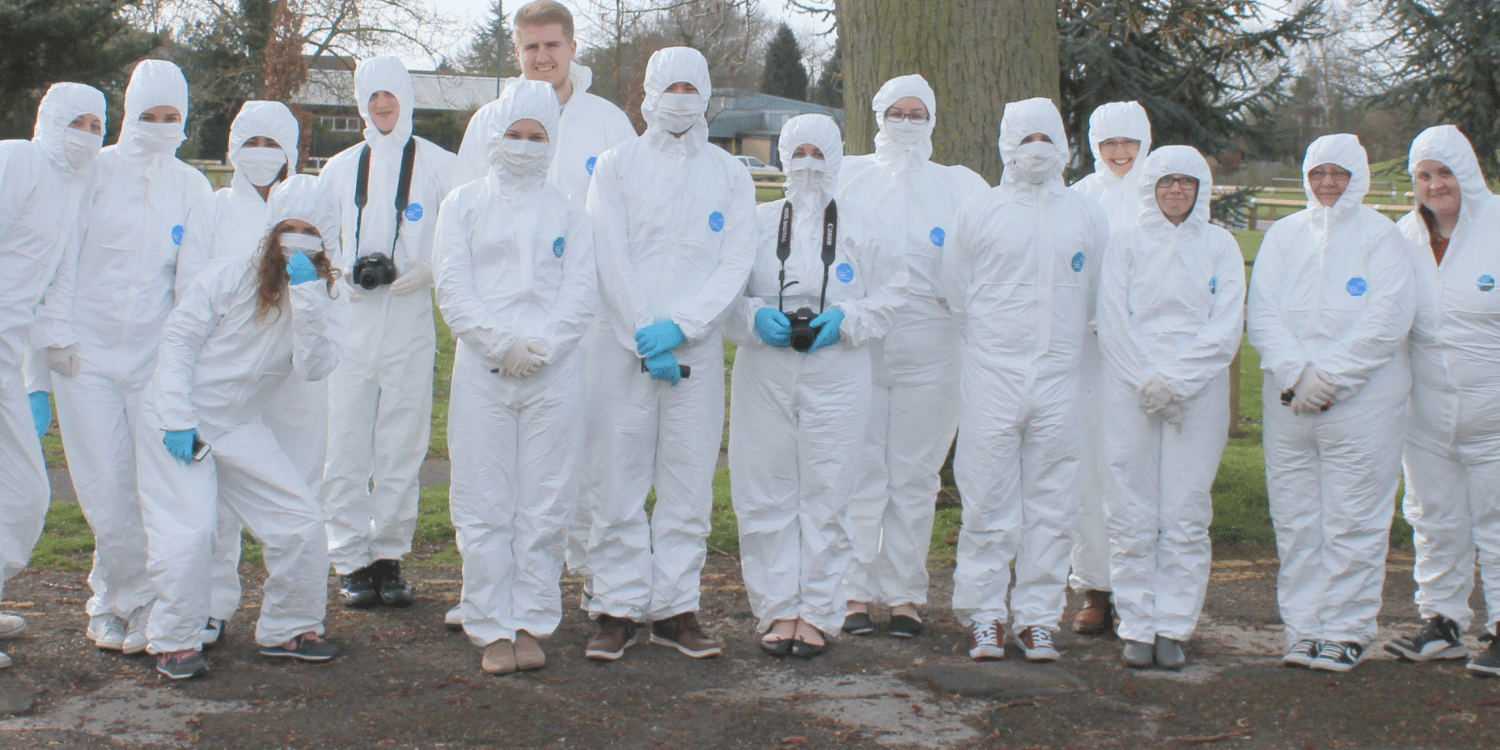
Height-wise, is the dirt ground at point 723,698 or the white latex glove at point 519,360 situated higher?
A: the white latex glove at point 519,360

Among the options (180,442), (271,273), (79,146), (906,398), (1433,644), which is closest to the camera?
(180,442)

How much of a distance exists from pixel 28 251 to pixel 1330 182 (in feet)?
14.9

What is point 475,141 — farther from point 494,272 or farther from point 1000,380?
point 1000,380

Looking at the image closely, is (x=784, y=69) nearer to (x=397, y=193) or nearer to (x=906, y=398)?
(x=397, y=193)

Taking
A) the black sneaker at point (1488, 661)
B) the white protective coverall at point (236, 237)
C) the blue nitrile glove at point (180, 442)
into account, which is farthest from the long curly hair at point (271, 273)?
the black sneaker at point (1488, 661)

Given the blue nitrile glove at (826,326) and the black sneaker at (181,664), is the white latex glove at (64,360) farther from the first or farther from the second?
the blue nitrile glove at (826,326)

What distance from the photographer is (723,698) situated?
4.06 metres

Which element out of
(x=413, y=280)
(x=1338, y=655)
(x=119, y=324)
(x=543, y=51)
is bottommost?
(x=1338, y=655)

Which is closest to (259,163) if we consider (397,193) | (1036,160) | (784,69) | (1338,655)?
(397,193)

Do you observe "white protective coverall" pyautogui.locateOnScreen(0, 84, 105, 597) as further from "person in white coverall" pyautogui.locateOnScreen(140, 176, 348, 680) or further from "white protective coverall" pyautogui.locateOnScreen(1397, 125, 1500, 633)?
"white protective coverall" pyautogui.locateOnScreen(1397, 125, 1500, 633)

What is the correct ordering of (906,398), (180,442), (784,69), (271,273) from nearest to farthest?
(180,442) → (271,273) → (906,398) → (784,69)

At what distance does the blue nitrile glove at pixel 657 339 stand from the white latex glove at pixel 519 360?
0.36m

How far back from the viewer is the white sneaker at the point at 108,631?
4340 millimetres

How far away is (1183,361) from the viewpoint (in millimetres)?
4312
